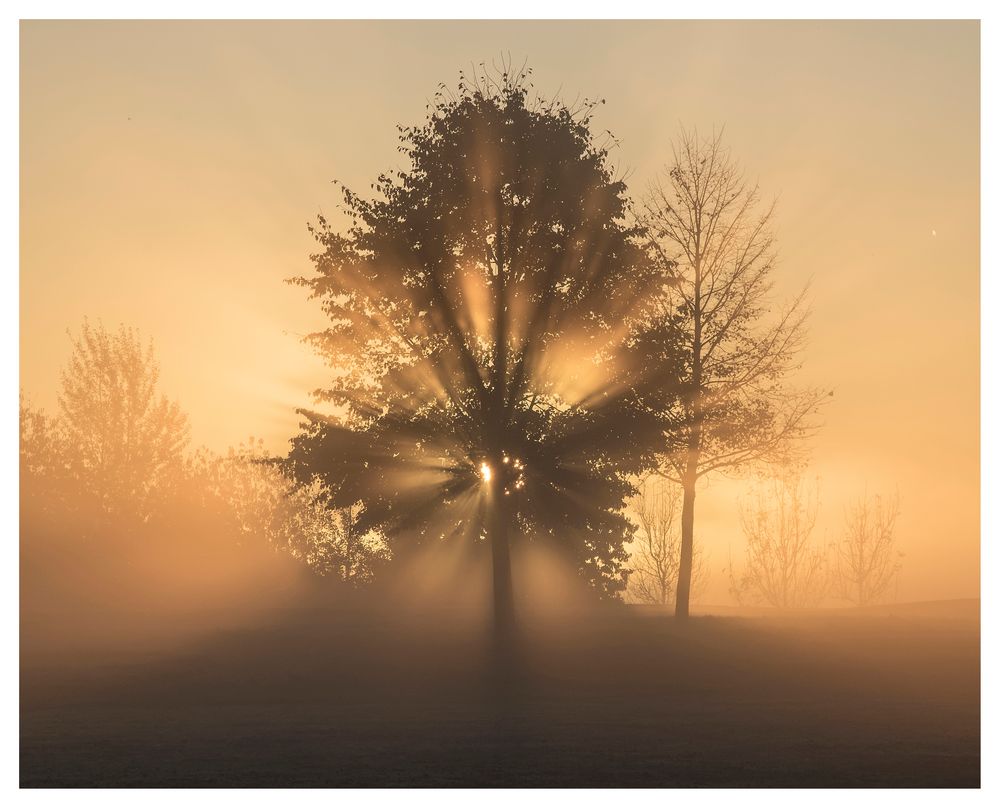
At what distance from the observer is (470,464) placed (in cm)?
3055

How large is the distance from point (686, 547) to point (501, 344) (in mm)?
10402

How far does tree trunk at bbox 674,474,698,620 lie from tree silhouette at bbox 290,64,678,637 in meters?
5.56

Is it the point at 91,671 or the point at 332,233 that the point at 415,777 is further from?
the point at 332,233

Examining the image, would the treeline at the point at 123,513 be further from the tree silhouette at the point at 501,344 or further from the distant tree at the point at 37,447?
the tree silhouette at the point at 501,344

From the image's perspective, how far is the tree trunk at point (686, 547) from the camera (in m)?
35.6

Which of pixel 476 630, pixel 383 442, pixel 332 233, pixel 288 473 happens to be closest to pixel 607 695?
pixel 476 630

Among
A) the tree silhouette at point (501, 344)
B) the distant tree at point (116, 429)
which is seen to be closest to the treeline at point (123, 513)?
the distant tree at point (116, 429)

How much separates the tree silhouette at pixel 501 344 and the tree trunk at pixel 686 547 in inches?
219

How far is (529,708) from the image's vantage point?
23734mm

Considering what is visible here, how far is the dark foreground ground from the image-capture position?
17.3 metres

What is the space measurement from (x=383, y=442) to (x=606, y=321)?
23.5 feet

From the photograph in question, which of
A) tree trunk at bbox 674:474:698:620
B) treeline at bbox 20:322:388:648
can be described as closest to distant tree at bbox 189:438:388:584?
treeline at bbox 20:322:388:648

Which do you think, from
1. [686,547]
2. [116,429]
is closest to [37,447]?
[116,429]

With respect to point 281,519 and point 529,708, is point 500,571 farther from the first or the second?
point 281,519
